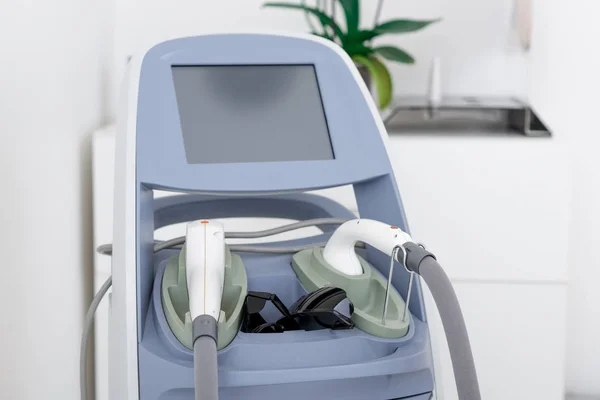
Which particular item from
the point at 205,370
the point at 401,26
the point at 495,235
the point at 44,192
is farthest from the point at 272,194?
the point at 401,26

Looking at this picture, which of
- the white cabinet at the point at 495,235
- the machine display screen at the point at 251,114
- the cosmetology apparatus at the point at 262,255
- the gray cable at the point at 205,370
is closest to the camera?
the gray cable at the point at 205,370

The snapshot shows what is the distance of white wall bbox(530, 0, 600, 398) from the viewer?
5.27 feet

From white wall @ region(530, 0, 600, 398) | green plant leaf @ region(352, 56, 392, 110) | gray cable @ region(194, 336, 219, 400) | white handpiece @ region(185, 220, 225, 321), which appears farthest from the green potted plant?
gray cable @ region(194, 336, 219, 400)

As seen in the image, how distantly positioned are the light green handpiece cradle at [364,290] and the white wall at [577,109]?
37.5 inches

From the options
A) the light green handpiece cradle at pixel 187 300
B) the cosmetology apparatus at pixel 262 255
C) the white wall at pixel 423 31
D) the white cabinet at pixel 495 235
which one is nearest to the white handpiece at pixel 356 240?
the cosmetology apparatus at pixel 262 255

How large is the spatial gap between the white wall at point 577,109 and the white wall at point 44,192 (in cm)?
97

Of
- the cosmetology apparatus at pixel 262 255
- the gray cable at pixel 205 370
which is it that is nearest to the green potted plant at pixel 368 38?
the cosmetology apparatus at pixel 262 255

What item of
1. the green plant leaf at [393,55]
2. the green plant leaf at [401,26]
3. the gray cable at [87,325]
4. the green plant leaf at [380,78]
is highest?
the green plant leaf at [401,26]

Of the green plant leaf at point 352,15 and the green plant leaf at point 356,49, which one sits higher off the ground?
the green plant leaf at point 352,15

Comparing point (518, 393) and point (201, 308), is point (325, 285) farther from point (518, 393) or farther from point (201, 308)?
point (518, 393)

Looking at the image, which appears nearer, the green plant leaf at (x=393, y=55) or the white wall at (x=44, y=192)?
the white wall at (x=44, y=192)

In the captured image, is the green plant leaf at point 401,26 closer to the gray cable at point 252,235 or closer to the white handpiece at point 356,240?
the gray cable at point 252,235

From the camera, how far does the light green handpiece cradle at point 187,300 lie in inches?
27.2

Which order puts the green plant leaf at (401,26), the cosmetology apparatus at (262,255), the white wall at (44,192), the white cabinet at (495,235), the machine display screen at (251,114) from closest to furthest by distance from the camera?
1. the cosmetology apparatus at (262,255)
2. the machine display screen at (251,114)
3. the white wall at (44,192)
4. the white cabinet at (495,235)
5. the green plant leaf at (401,26)
